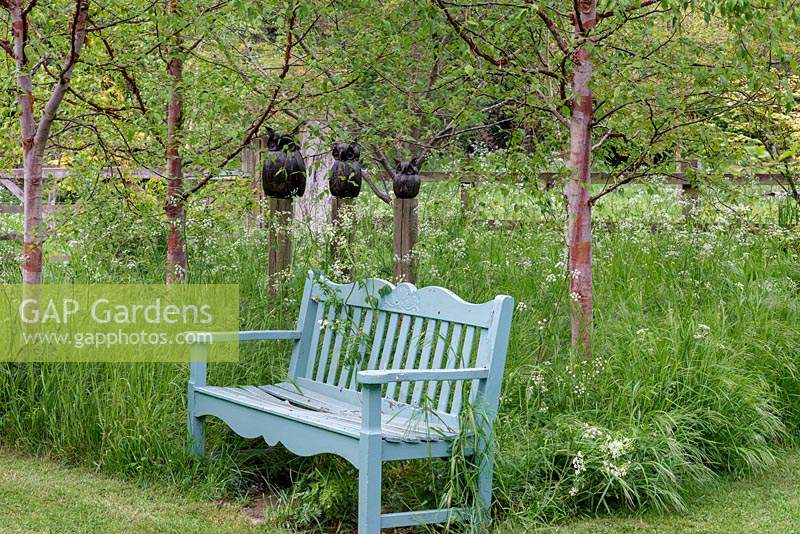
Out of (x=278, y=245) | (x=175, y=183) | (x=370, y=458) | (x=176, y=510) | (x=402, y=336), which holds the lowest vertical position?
(x=176, y=510)

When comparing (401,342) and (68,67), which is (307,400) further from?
(68,67)

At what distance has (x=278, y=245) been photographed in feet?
19.7

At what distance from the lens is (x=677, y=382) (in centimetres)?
496

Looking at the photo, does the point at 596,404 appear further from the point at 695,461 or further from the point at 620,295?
the point at 620,295

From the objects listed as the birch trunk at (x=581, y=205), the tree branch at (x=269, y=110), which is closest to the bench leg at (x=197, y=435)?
the tree branch at (x=269, y=110)

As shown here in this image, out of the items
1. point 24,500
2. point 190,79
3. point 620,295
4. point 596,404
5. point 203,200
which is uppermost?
point 190,79

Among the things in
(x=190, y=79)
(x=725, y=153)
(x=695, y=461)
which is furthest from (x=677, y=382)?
(x=190, y=79)

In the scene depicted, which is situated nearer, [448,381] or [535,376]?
[448,381]

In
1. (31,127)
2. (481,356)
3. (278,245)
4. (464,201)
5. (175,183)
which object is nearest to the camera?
(481,356)

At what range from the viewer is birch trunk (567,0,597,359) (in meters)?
5.15

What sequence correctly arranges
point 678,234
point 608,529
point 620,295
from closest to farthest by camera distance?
point 608,529
point 620,295
point 678,234

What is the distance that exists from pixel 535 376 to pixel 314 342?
45.4 inches

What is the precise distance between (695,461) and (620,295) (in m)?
1.47

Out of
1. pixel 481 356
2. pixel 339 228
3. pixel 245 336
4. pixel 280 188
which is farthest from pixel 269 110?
pixel 481 356
